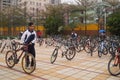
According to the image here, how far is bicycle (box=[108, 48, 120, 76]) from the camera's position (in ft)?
21.2

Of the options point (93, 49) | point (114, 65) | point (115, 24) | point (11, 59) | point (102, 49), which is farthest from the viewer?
point (115, 24)

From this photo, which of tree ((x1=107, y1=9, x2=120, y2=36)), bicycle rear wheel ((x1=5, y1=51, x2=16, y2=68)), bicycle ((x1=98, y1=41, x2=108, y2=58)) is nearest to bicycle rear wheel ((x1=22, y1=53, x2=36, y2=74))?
bicycle rear wheel ((x1=5, y1=51, x2=16, y2=68))

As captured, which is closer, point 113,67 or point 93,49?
point 113,67

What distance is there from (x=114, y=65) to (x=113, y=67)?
92 mm

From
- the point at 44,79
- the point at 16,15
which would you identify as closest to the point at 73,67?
the point at 44,79

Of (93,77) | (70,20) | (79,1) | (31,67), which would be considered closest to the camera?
(93,77)

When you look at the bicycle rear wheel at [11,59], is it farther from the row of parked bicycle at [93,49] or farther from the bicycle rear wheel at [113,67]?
the bicycle rear wheel at [113,67]

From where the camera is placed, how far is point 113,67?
661 centimetres

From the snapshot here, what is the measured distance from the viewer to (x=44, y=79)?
19.5ft

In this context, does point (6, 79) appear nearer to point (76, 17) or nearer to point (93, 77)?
point (93, 77)

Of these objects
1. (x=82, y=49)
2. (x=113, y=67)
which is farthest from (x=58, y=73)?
(x=82, y=49)

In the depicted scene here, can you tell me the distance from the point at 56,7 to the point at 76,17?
417 inches

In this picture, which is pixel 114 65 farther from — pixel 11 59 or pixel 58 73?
pixel 11 59

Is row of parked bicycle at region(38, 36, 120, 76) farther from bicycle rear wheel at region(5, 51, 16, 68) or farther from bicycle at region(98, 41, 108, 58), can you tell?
bicycle rear wheel at region(5, 51, 16, 68)
